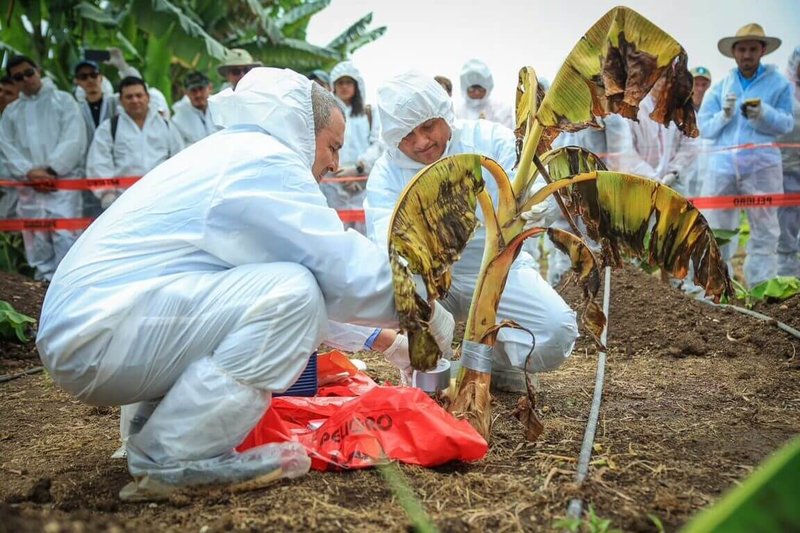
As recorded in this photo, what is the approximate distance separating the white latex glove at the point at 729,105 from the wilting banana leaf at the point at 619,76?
5332 mm

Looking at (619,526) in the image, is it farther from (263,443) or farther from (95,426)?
(95,426)

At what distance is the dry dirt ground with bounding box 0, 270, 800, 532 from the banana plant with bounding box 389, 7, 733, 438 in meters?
0.46

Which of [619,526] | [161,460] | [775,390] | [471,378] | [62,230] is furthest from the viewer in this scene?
[62,230]

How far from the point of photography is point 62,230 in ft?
27.6

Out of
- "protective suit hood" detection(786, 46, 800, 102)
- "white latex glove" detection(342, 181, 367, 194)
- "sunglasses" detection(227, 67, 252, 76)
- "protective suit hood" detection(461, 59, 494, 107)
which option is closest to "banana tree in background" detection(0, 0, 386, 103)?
"sunglasses" detection(227, 67, 252, 76)

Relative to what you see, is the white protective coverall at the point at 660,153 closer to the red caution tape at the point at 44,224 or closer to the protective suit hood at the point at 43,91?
the red caution tape at the point at 44,224

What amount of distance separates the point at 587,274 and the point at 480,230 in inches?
60.8

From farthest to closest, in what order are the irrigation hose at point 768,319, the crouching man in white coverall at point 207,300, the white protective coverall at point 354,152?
the white protective coverall at point 354,152 < the irrigation hose at point 768,319 < the crouching man in white coverall at point 207,300

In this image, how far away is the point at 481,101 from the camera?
941cm

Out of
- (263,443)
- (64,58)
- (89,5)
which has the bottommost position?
(263,443)

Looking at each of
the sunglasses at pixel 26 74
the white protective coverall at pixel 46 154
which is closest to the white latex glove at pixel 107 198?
the white protective coverall at pixel 46 154

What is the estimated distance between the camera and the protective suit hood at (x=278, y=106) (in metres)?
2.86

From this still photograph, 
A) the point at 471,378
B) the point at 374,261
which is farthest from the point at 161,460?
the point at 471,378

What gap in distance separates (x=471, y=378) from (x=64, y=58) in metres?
9.89
